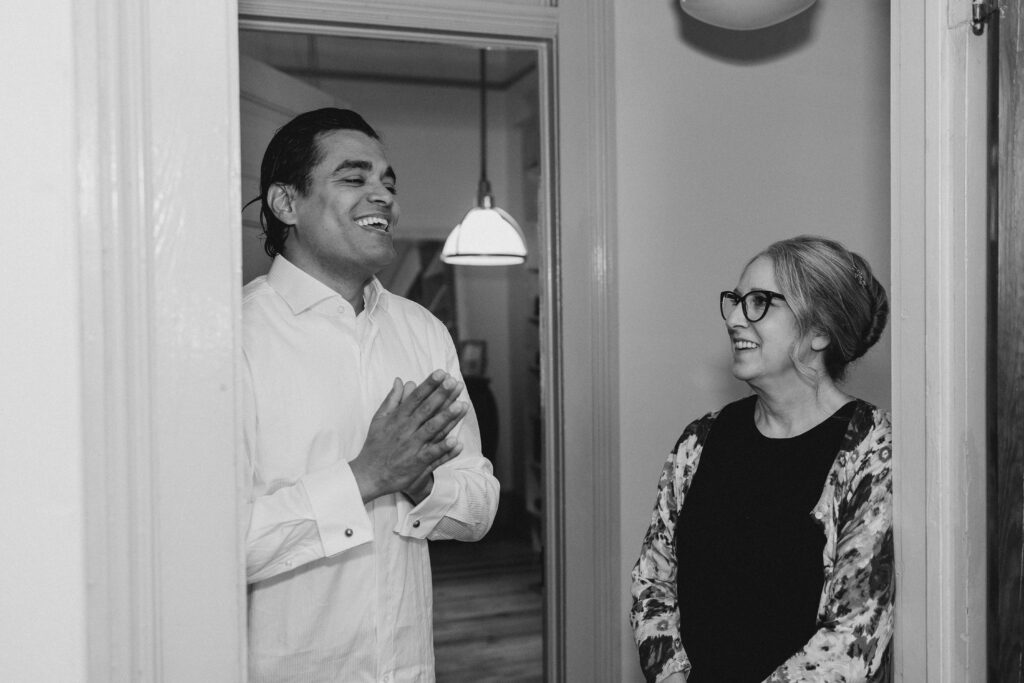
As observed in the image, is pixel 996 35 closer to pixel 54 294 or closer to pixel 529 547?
pixel 54 294

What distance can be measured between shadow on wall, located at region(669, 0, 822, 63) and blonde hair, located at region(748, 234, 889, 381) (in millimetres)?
1043

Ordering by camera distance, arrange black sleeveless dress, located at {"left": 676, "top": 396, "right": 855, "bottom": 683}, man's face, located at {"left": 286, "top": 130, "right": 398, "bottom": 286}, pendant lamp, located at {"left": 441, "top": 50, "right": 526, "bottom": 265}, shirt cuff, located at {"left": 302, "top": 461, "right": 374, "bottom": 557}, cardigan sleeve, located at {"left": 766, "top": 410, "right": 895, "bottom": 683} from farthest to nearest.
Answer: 1. pendant lamp, located at {"left": 441, "top": 50, "right": 526, "bottom": 265}
2. man's face, located at {"left": 286, "top": 130, "right": 398, "bottom": 286}
3. black sleeveless dress, located at {"left": 676, "top": 396, "right": 855, "bottom": 683}
4. cardigan sleeve, located at {"left": 766, "top": 410, "right": 895, "bottom": 683}
5. shirt cuff, located at {"left": 302, "top": 461, "right": 374, "bottom": 557}

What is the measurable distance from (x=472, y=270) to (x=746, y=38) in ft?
11.1

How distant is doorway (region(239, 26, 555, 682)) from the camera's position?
13.7 ft

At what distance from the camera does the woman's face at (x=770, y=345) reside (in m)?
1.59

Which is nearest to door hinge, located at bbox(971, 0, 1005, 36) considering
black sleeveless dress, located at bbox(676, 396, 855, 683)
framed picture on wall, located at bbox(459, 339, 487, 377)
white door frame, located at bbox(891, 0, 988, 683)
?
white door frame, located at bbox(891, 0, 988, 683)

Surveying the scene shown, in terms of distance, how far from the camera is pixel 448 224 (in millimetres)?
5465

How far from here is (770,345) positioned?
159 centimetres

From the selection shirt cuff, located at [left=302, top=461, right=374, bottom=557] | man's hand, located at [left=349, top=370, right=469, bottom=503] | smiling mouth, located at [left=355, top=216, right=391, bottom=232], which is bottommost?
shirt cuff, located at [left=302, top=461, right=374, bottom=557]

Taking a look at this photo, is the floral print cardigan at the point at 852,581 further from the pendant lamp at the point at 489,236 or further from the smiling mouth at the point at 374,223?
the pendant lamp at the point at 489,236

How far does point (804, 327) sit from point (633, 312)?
0.83 m

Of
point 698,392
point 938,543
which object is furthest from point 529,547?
point 938,543

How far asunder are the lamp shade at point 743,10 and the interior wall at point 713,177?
0.31m

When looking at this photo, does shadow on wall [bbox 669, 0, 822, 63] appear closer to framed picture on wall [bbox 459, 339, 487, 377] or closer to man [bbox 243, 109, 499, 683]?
man [bbox 243, 109, 499, 683]
